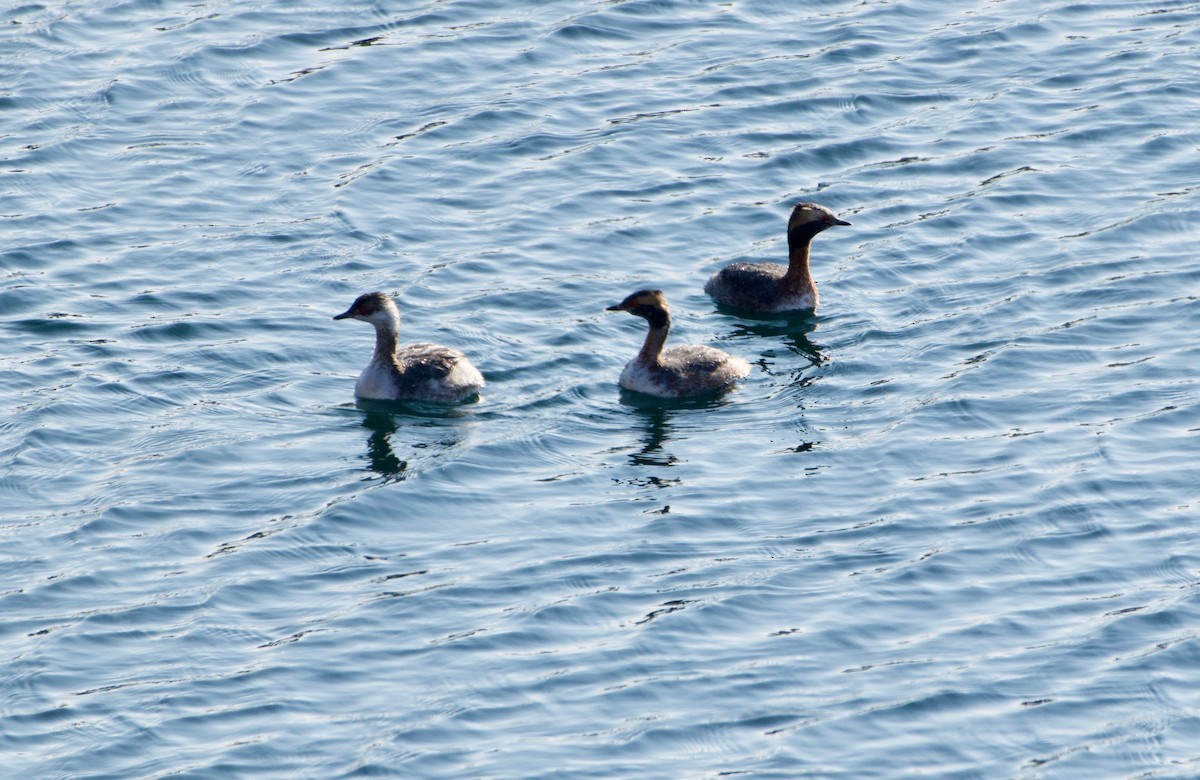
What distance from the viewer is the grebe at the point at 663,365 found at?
67.8ft

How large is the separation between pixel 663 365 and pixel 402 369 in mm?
2648

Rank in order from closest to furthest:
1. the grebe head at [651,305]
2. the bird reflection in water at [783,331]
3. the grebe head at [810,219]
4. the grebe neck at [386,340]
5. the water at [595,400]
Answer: the water at [595,400], the grebe neck at [386,340], the grebe head at [651,305], the bird reflection in water at [783,331], the grebe head at [810,219]

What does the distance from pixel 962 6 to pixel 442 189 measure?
10.2 meters

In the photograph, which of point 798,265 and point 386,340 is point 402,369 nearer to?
point 386,340

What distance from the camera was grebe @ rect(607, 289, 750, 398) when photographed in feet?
67.8

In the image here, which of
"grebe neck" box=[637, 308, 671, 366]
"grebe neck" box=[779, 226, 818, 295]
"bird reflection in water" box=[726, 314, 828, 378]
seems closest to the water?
"bird reflection in water" box=[726, 314, 828, 378]

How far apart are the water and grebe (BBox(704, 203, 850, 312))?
0.25m

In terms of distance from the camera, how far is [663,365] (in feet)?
68.2

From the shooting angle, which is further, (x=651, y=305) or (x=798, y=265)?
(x=798, y=265)

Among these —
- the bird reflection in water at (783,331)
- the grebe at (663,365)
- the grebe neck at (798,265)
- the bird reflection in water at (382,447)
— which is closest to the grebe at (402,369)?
the bird reflection in water at (382,447)

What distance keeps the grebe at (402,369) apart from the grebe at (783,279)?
3542mm

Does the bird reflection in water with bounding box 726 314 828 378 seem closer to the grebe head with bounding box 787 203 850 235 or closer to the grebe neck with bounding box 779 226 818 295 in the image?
the grebe neck with bounding box 779 226 818 295

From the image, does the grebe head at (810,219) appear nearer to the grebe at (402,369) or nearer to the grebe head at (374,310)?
the grebe at (402,369)

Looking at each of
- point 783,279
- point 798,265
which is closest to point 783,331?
point 783,279
